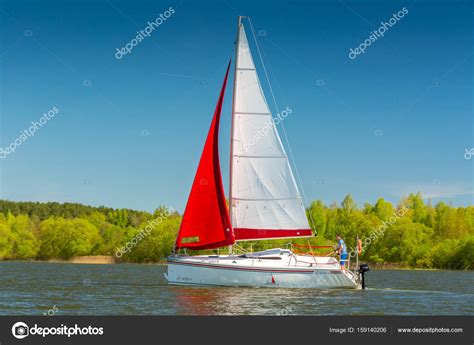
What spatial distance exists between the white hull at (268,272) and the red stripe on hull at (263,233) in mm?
1042

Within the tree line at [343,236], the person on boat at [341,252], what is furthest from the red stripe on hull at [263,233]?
the tree line at [343,236]

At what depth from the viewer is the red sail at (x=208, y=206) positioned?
36.4m

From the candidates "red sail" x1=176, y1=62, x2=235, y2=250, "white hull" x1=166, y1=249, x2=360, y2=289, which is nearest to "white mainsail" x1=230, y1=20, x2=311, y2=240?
"red sail" x1=176, y1=62, x2=235, y2=250

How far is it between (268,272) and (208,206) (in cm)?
510

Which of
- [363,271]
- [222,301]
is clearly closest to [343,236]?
[363,271]

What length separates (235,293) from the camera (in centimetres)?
3219

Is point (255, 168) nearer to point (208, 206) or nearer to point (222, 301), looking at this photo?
point (208, 206)

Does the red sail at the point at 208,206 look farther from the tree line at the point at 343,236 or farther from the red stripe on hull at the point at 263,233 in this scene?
the tree line at the point at 343,236

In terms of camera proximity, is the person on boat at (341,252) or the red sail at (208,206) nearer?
the person on boat at (341,252)

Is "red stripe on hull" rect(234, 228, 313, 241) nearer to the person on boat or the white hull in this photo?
the white hull

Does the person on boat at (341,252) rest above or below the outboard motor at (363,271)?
above

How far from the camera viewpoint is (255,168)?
119 ft

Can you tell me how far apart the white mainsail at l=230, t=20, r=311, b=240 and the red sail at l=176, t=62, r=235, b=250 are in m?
0.87
